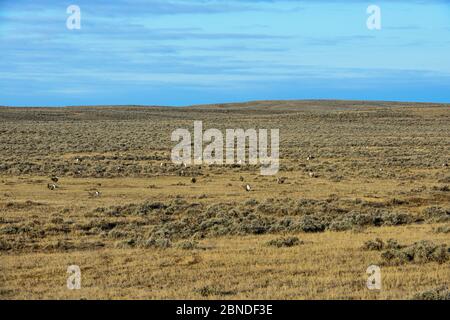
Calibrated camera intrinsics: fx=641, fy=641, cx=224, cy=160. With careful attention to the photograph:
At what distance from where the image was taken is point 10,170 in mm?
32750

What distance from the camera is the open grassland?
10875 mm

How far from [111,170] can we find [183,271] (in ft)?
72.1

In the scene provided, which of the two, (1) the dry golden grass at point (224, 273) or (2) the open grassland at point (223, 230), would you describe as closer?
(1) the dry golden grass at point (224, 273)

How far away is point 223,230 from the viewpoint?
16297 mm

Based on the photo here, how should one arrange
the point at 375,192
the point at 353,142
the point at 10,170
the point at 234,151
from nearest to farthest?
the point at 375,192
the point at 10,170
the point at 234,151
the point at 353,142

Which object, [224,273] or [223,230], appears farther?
[223,230]

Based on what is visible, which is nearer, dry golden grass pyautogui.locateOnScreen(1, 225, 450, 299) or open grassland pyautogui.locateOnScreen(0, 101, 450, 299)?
dry golden grass pyautogui.locateOnScreen(1, 225, 450, 299)

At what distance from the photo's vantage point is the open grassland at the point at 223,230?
1088cm

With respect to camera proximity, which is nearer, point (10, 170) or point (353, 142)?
point (10, 170)
